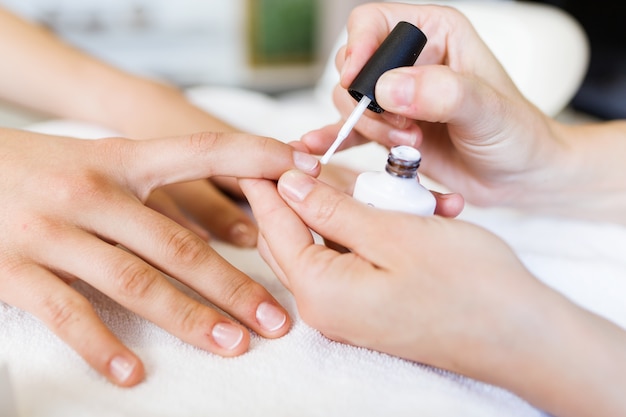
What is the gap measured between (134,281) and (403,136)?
39 centimetres

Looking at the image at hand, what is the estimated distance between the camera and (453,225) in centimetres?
55

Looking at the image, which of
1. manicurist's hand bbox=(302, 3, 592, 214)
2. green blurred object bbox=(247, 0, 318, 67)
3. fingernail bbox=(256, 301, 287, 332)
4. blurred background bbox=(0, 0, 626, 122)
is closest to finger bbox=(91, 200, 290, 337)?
fingernail bbox=(256, 301, 287, 332)

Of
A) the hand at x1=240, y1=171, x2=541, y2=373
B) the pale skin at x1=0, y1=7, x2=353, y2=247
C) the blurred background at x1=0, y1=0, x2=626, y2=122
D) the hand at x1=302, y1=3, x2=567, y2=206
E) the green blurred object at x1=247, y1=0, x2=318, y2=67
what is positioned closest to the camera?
the hand at x1=240, y1=171, x2=541, y2=373

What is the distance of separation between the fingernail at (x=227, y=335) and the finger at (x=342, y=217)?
0.13 metres

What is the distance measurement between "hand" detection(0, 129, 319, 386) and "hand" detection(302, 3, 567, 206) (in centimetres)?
14

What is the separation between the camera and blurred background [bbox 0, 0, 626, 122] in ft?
8.54

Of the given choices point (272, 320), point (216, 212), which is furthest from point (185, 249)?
point (216, 212)

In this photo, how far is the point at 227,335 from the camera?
0.58 m

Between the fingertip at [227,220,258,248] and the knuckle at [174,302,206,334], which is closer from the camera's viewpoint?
the knuckle at [174,302,206,334]

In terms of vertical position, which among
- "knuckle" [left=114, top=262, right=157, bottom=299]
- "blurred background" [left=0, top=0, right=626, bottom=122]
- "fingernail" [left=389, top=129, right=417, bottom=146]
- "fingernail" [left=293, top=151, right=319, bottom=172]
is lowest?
"blurred background" [left=0, top=0, right=626, bottom=122]

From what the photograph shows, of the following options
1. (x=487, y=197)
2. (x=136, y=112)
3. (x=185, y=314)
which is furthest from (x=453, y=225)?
(x=136, y=112)

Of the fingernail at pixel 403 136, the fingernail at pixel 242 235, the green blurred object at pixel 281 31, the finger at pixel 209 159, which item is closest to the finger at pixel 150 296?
the finger at pixel 209 159

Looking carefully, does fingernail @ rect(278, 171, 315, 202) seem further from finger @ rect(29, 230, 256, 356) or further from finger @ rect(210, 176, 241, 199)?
finger @ rect(210, 176, 241, 199)

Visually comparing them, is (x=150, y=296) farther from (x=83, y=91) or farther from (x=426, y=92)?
(x=83, y=91)
